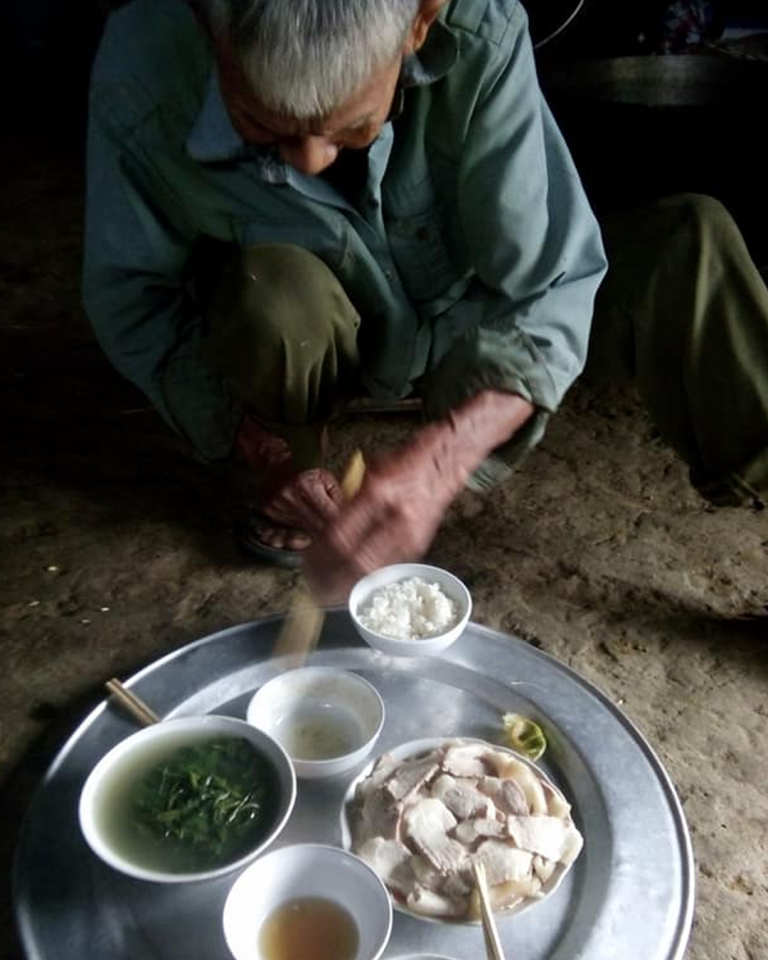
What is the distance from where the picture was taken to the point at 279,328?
1.67 meters

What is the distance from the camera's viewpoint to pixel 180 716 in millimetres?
1488

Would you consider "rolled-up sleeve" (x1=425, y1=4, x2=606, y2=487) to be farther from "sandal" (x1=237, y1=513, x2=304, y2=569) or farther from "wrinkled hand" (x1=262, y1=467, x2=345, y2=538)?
"sandal" (x1=237, y1=513, x2=304, y2=569)

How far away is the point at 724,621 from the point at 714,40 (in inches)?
98.7

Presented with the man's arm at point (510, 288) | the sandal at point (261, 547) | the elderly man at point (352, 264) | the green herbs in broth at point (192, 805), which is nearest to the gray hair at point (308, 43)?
the elderly man at point (352, 264)

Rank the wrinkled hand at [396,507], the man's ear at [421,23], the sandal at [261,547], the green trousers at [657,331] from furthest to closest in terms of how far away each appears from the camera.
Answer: the sandal at [261,547] → the green trousers at [657,331] → the wrinkled hand at [396,507] → the man's ear at [421,23]

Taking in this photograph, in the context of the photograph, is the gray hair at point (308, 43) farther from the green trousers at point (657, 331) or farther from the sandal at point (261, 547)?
the sandal at point (261, 547)

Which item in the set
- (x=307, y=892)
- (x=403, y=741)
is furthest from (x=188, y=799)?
(x=403, y=741)

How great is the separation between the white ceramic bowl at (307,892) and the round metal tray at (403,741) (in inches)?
2.6

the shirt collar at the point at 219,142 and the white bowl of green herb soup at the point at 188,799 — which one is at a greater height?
the shirt collar at the point at 219,142

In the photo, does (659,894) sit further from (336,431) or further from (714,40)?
(714,40)

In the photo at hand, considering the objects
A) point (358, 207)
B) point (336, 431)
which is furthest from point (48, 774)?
point (336, 431)

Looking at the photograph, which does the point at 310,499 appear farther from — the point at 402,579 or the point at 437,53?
the point at 437,53

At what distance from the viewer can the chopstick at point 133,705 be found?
1.49 m

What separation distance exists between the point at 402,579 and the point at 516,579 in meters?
0.30
